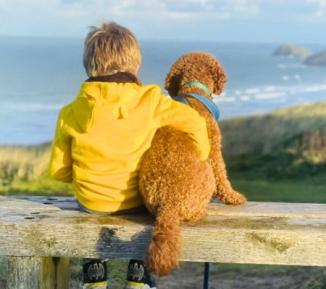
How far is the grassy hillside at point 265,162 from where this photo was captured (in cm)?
762

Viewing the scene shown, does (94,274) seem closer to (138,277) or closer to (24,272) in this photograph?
(138,277)

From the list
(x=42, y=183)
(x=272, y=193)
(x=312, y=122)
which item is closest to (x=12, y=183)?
(x=42, y=183)

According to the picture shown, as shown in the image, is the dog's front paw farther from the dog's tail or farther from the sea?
the sea

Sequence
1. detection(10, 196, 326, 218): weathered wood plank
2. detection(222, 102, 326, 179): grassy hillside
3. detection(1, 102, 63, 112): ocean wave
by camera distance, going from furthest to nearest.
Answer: detection(1, 102, 63, 112): ocean wave, detection(222, 102, 326, 179): grassy hillside, detection(10, 196, 326, 218): weathered wood plank

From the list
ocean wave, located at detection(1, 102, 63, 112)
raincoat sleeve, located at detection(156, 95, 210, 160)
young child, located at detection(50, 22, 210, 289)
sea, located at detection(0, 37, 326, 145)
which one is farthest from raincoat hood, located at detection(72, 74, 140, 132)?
ocean wave, located at detection(1, 102, 63, 112)

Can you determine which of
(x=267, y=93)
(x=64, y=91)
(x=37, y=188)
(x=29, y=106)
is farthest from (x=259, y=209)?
(x=64, y=91)

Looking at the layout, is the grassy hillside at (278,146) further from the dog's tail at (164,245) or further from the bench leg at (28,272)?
the dog's tail at (164,245)

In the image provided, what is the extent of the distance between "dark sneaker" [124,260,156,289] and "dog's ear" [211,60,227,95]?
0.90m

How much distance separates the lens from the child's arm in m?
2.95

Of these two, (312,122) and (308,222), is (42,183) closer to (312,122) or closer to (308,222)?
(312,122)

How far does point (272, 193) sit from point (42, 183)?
255 cm

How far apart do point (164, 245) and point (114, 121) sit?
0.56 meters

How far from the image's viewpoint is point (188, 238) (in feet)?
9.05

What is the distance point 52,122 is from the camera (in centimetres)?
2497
